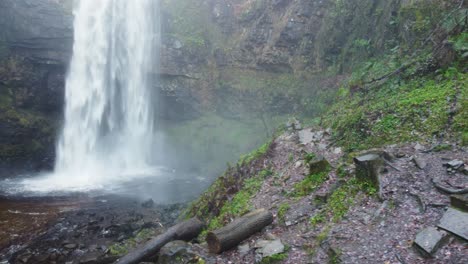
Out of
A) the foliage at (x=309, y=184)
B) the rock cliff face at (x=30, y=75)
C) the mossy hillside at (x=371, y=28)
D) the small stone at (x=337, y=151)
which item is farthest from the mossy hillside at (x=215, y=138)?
the foliage at (x=309, y=184)

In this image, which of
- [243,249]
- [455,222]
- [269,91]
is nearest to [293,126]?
[243,249]

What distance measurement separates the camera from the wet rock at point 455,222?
4152mm

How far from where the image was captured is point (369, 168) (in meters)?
6.00

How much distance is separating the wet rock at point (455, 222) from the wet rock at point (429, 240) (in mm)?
Result: 108

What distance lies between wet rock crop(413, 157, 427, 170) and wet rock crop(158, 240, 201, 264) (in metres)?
4.02

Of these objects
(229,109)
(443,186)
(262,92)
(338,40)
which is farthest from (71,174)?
(443,186)

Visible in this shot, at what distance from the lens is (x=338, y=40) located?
63.0ft

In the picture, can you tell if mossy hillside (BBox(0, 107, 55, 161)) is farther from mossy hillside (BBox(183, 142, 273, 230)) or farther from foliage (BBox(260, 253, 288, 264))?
foliage (BBox(260, 253, 288, 264))

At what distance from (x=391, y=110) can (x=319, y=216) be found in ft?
12.7

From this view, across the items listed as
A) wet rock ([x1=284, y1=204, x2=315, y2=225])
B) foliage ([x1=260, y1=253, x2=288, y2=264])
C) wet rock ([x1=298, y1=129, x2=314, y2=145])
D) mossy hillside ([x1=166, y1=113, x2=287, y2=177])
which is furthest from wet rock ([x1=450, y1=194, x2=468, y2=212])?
mossy hillside ([x1=166, y1=113, x2=287, y2=177])

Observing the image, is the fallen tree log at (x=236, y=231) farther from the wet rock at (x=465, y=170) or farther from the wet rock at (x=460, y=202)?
the wet rock at (x=465, y=170)

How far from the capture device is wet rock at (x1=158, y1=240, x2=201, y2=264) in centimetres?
566

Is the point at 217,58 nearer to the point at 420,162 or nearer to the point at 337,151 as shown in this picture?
the point at 337,151

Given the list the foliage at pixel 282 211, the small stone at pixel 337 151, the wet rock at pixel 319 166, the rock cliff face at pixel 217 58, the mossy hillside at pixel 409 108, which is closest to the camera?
the foliage at pixel 282 211
